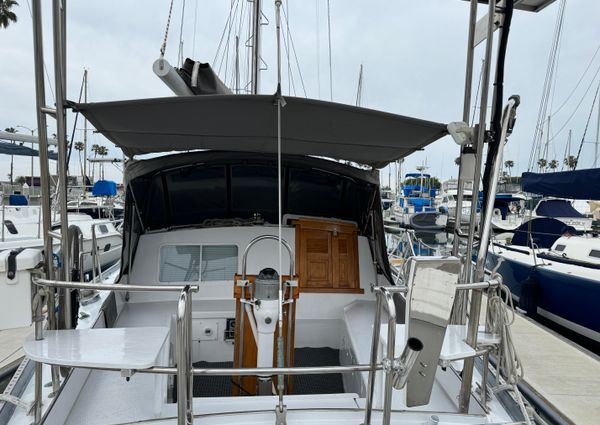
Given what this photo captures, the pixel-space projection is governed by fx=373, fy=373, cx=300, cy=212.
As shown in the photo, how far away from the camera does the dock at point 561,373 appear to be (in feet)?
11.2

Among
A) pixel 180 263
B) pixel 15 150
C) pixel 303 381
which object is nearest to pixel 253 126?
pixel 180 263

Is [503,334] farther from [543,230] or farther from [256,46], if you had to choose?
[543,230]

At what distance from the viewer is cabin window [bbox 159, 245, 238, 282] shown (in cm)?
390

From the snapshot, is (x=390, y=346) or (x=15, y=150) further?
(x=15, y=150)

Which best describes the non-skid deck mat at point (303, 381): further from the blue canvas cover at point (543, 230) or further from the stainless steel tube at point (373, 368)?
the blue canvas cover at point (543, 230)

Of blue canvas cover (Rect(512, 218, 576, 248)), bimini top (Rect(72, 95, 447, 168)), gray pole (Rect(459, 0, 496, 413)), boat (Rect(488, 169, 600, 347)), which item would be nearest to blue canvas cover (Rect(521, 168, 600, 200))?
boat (Rect(488, 169, 600, 347))

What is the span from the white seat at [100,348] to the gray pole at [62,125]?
1.12 feet

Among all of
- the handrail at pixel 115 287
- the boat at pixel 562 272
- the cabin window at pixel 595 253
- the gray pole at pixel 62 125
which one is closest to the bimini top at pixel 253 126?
the gray pole at pixel 62 125

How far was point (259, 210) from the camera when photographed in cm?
443

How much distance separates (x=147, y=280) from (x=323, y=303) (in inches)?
71.7

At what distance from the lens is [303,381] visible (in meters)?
3.49

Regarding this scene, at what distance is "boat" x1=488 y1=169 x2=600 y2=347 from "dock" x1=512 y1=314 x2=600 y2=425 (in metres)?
1.32

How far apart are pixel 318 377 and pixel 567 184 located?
19.8ft

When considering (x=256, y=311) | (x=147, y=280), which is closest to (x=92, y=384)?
(x=256, y=311)
